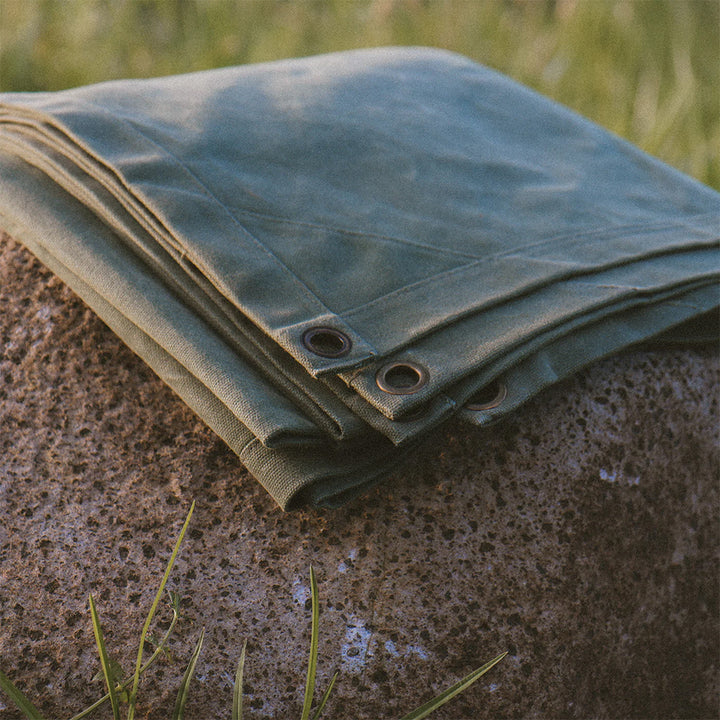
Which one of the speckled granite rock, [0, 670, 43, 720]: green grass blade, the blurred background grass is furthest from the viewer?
the blurred background grass

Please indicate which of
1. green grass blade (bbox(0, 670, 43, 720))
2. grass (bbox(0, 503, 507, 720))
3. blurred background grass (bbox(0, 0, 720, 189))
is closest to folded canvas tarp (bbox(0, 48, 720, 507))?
grass (bbox(0, 503, 507, 720))

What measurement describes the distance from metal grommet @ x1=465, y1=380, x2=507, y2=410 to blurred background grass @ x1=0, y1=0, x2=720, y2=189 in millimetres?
1877

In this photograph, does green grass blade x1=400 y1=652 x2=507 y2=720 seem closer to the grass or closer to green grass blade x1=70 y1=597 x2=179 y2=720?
the grass

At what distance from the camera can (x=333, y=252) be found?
3.58 feet

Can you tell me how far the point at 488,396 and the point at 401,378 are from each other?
0.10 meters

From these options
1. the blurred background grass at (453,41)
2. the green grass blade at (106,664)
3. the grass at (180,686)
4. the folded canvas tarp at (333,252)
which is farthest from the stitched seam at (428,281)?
the blurred background grass at (453,41)

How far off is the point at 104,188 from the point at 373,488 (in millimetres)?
512

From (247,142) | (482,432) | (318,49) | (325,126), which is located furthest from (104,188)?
(318,49)

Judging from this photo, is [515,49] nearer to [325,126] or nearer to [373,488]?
[325,126]

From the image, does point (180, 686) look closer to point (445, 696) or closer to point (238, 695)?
point (238, 695)

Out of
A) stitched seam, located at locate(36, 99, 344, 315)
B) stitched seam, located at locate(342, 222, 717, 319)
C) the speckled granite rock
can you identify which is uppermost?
stitched seam, located at locate(36, 99, 344, 315)

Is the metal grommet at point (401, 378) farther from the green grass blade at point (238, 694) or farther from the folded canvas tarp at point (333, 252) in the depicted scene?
the green grass blade at point (238, 694)

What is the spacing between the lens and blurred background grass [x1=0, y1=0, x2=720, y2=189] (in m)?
2.84

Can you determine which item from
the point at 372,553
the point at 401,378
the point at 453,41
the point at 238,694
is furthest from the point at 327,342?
the point at 453,41
